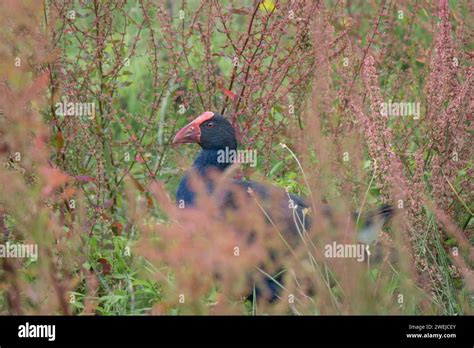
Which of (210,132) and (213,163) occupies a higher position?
(210,132)

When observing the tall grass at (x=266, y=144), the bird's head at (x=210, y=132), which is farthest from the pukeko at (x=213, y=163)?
the tall grass at (x=266, y=144)

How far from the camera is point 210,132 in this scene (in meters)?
5.67

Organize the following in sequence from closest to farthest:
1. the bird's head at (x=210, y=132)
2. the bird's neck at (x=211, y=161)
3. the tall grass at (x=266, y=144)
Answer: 1. the tall grass at (x=266, y=144)
2. the bird's head at (x=210, y=132)
3. the bird's neck at (x=211, y=161)

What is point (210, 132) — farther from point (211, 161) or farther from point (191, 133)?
point (211, 161)

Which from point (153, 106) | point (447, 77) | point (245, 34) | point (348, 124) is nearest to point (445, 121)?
point (447, 77)

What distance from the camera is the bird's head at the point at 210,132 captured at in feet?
18.5

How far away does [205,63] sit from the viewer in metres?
5.76

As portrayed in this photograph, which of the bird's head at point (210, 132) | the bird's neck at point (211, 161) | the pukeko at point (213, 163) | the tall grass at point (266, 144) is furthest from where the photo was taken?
the bird's neck at point (211, 161)

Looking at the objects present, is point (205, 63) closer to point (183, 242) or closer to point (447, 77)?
point (447, 77)

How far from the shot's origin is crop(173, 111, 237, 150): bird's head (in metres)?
5.64

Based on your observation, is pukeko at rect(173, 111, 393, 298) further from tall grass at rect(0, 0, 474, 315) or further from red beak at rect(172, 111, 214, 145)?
tall grass at rect(0, 0, 474, 315)

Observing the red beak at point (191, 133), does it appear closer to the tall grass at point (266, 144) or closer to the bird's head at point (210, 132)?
the bird's head at point (210, 132)

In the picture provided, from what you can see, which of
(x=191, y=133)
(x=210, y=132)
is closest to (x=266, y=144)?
(x=210, y=132)

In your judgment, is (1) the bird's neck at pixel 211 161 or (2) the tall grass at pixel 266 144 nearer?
(2) the tall grass at pixel 266 144
